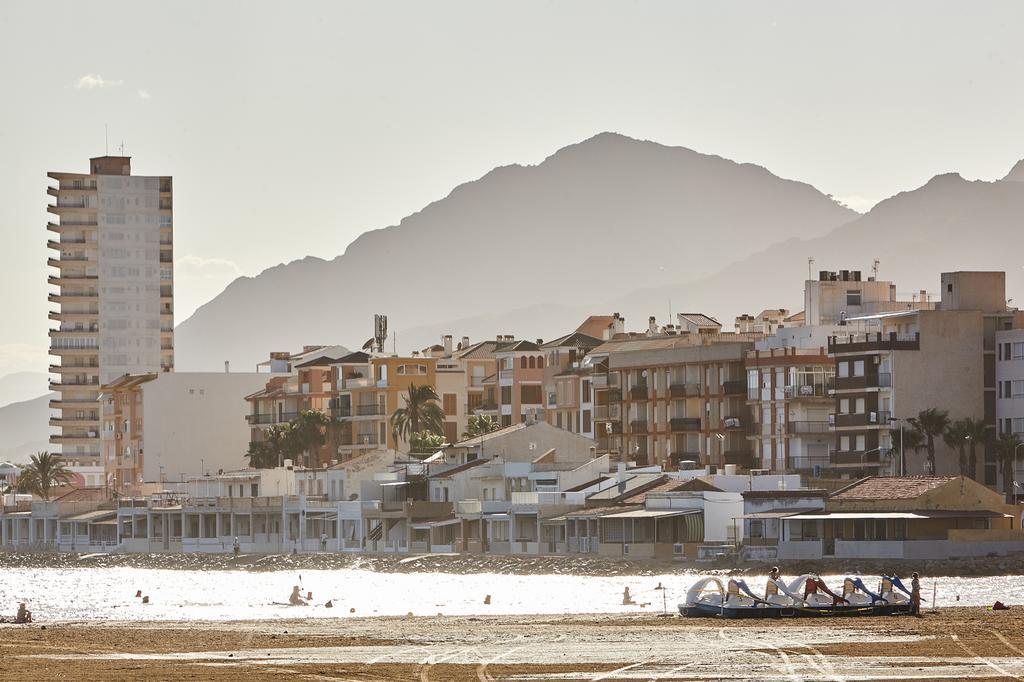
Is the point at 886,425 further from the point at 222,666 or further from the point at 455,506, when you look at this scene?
the point at 222,666

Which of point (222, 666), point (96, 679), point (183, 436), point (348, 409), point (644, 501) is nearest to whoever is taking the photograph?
point (96, 679)

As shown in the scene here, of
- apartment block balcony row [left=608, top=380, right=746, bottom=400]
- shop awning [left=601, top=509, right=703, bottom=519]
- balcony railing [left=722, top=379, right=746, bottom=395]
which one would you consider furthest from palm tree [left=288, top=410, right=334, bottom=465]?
shop awning [left=601, top=509, right=703, bottom=519]

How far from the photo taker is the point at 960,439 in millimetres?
115812

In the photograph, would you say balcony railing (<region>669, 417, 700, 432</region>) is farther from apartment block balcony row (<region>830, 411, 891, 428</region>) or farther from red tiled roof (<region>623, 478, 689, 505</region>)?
red tiled roof (<region>623, 478, 689, 505</region>)

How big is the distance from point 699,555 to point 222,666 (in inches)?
2114

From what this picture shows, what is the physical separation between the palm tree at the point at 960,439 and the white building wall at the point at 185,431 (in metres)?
92.6

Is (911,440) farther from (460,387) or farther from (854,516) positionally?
(460,387)

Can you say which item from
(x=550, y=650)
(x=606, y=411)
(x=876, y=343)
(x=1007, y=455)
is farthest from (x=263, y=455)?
(x=550, y=650)

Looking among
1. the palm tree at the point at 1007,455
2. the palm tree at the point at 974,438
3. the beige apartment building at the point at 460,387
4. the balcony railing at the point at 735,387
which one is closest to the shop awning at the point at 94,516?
the beige apartment building at the point at 460,387

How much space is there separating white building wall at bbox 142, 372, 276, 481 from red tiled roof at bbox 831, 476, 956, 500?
103m

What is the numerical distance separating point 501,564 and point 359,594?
635 inches

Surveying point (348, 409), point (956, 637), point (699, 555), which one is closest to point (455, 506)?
point (699, 555)

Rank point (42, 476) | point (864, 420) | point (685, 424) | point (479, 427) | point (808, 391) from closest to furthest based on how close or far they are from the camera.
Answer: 1. point (864, 420)
2. point (808, 391)
3. point (685, 424)
4. point (479, 427)
5. point (42, 476)

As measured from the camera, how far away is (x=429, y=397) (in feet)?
531
